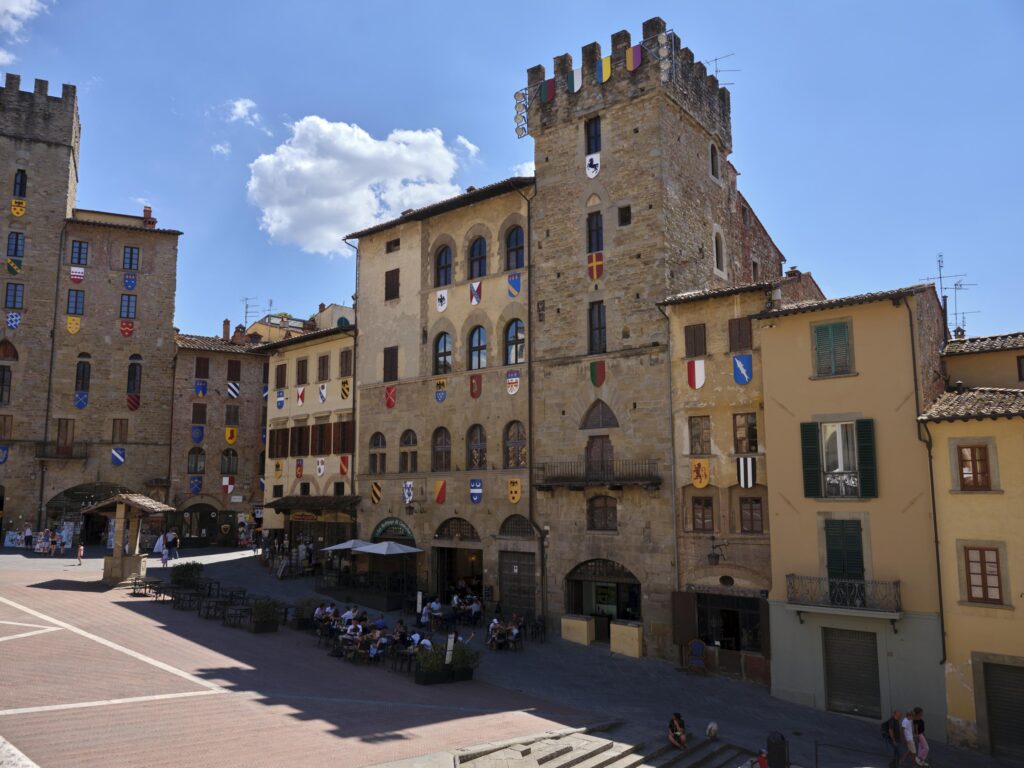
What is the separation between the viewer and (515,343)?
33.1 meters

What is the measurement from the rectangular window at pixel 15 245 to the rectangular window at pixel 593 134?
3742 centimetres

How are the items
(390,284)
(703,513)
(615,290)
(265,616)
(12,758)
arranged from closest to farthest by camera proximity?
(12,758), (703,513), (265,616), (615,290), (390,284)

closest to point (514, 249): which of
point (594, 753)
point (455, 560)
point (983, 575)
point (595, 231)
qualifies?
point (595, 231)

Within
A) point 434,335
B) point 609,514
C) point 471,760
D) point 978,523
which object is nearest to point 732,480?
point 609,514

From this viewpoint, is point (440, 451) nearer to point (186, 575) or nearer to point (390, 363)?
point (390, 363)

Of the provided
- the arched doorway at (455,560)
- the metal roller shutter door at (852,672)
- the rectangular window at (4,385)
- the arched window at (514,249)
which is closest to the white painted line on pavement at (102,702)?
the arched doorway at (455,560)

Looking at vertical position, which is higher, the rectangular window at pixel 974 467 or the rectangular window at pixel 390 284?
the rectangular window at pixel 390 284

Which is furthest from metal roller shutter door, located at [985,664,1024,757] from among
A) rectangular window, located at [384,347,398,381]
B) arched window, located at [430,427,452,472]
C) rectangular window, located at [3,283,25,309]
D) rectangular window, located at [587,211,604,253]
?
rectangular window, located at [3,283,25,309]

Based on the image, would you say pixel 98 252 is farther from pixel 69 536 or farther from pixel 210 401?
pixel 69 536

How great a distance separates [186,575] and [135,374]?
2357 cm

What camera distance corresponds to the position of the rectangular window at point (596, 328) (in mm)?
30531

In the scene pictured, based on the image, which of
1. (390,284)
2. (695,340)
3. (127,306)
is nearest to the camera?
(695,340)

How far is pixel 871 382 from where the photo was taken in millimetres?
22922

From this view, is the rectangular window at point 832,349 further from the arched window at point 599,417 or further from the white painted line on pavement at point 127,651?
the white painted line on pavement at point 127,651
